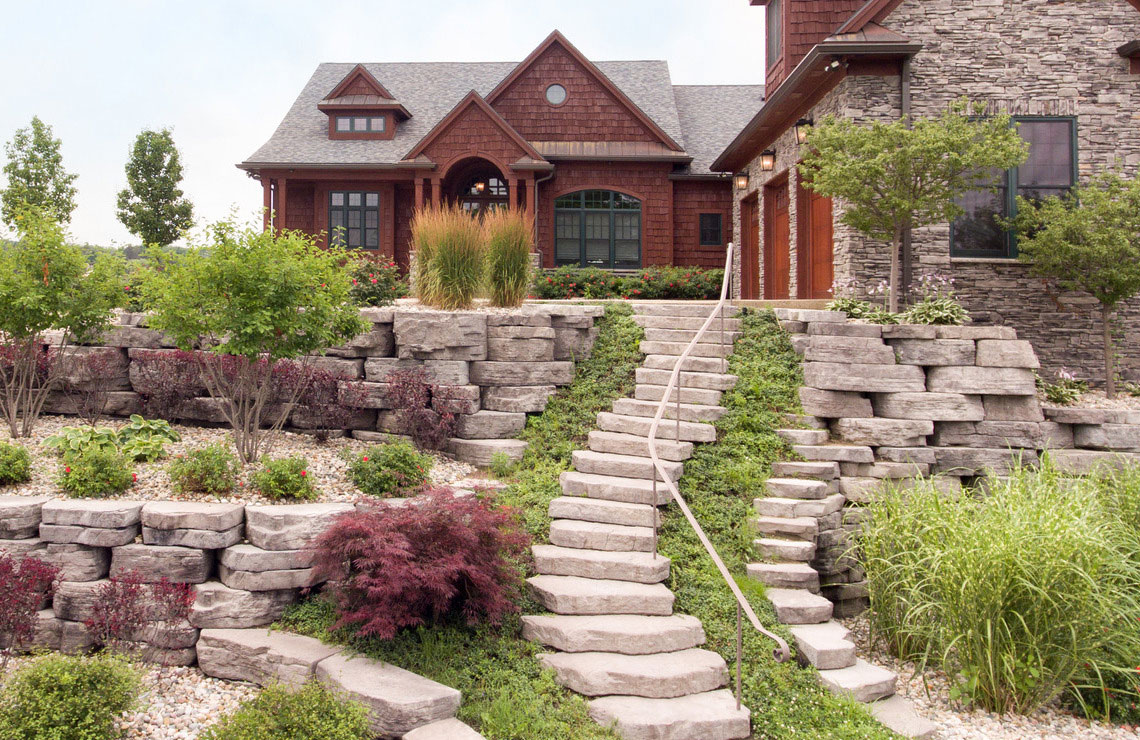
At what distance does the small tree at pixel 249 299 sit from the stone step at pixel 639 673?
319 cm

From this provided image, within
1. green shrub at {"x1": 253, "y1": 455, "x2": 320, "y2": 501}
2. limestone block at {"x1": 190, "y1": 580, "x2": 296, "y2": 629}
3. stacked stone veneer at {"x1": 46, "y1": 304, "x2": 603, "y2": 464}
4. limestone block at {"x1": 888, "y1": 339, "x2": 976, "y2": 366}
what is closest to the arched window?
stacked stone veneer at {"x1": 46, "y1": 304, "x2": 603, "y2": 464}

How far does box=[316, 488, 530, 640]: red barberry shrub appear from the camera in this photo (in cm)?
448

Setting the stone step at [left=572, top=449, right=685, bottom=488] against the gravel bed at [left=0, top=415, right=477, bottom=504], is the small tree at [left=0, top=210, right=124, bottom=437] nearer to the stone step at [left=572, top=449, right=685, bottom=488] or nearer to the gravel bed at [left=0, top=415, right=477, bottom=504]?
the gravel bed at [left=0, top=415, right=477, bottom=504]

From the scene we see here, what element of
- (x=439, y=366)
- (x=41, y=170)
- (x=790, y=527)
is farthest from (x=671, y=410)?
(x=41, y=170)

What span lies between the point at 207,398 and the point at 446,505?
379 centimetres

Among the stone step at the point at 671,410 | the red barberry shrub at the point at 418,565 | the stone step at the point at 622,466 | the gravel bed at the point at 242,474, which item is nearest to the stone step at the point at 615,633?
the red barberry shrub at the point at 418,565

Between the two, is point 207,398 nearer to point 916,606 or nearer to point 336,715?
point 336,715

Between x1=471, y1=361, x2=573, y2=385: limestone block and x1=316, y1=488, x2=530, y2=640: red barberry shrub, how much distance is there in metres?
2.65

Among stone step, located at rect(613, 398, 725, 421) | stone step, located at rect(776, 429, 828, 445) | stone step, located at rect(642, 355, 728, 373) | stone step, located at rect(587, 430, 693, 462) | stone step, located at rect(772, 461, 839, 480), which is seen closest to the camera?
stone step, located at rect(587, 430, 693, 462)

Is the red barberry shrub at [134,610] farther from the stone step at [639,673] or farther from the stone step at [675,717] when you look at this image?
the stone step at [675,717]

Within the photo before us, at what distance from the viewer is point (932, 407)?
716cm

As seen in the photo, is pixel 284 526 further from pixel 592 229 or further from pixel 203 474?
pixel 592 229

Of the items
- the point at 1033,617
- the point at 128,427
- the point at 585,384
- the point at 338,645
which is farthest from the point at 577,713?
the point at 128,427

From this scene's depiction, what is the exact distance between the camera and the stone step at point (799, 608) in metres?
5.21
